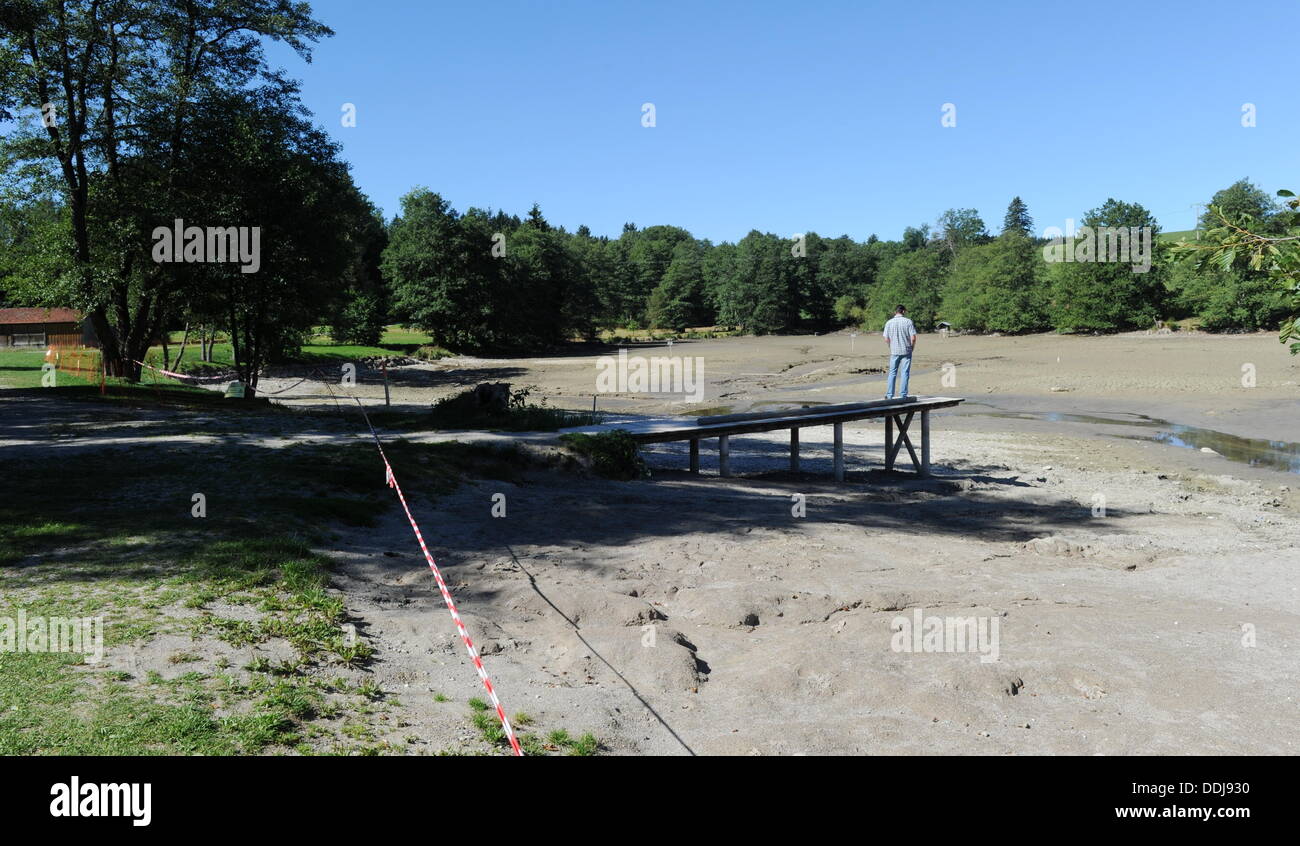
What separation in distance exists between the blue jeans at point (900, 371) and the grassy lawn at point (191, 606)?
11.5 meters

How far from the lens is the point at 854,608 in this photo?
349 inches

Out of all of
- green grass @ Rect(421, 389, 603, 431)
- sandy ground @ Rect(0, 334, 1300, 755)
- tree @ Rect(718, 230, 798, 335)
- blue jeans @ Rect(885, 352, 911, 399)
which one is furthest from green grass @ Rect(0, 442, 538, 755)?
tree @ Rect(718, 230, 798, 335)

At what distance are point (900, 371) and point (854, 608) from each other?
13287mm

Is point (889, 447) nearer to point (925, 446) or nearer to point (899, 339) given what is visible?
point (925, 446)

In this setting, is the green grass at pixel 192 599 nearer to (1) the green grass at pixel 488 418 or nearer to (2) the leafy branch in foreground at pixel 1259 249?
(1) the green grass at pixel 488 418

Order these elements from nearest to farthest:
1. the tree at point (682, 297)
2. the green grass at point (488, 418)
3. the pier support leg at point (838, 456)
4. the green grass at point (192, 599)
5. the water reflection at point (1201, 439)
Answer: the green grass at point (192, 599), the green grass at point (488, 418), the pier support leg at point (838, 456), the water reflection at point (1201, 439), the tree at point (682, 297)

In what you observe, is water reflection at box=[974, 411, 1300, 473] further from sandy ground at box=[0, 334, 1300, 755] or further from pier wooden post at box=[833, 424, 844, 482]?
pier wooden post at box=[833, 424, 844, 482]

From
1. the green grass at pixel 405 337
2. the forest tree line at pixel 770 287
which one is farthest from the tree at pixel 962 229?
the green grass at pixel 405 337

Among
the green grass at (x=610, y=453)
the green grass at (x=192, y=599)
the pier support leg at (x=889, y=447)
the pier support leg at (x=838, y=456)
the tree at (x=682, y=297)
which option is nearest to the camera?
the green grass at (x=192, y=599)

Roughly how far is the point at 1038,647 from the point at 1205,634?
1893 mm

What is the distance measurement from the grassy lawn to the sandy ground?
443 mm

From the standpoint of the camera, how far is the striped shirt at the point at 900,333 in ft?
62.2

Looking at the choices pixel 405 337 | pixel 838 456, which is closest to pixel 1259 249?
pixel 838 456
